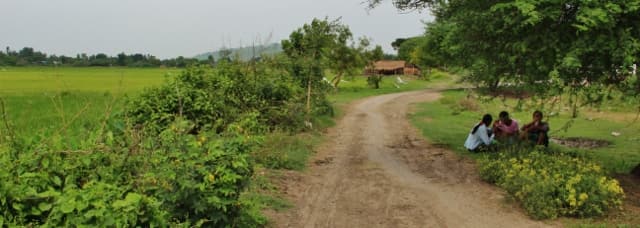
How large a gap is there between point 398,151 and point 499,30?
4.87 meters

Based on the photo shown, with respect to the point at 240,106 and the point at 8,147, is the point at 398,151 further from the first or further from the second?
the point at 8,147

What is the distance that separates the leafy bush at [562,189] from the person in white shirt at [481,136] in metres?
3.71

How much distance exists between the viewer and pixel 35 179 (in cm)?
408

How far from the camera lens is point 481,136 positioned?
38.4ft

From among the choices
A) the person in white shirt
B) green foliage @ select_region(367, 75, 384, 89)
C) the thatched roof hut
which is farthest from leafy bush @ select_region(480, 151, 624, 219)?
the thatched roof hut

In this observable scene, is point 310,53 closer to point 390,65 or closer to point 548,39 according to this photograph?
point 548,39

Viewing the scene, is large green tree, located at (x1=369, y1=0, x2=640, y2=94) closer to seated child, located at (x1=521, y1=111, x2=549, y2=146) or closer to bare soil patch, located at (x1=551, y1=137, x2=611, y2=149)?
seated child, located at (x1=521, y1=111, x2=549, y2=146)

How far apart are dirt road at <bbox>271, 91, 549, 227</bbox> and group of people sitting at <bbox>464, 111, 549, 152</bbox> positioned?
0.65m

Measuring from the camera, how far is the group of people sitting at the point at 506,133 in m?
11.4

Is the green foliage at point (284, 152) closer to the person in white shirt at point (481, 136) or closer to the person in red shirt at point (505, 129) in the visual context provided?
the person in white shirt at point (481, 136)

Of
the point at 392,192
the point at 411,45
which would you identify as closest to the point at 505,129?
the point at 392,192

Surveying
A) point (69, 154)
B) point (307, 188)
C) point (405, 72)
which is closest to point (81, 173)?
point (69, 154)

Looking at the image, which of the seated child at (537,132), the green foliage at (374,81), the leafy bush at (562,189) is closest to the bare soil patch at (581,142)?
the seated child at (537,132)

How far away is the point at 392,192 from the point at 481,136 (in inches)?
178
